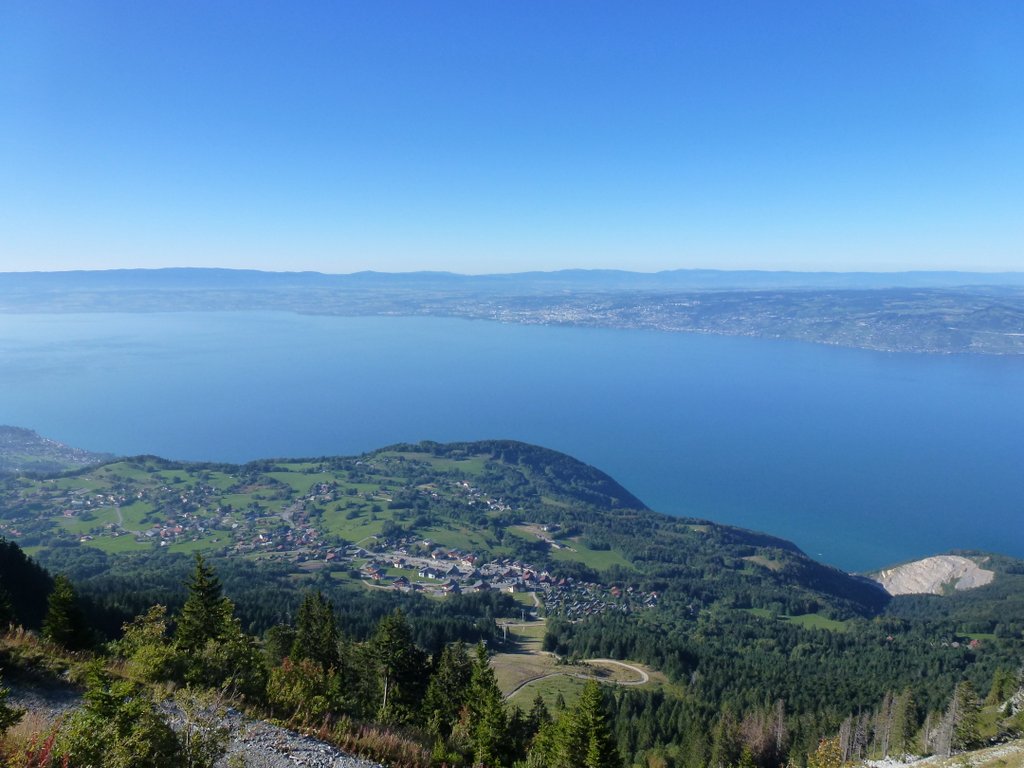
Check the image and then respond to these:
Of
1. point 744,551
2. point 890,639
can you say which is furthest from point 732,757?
point 744,551

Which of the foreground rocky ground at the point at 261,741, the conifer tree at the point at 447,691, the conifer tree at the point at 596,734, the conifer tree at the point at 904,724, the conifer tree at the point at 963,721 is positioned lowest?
the conifer tree at the point at 904,724

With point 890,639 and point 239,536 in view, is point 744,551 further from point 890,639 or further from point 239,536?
point 239,536

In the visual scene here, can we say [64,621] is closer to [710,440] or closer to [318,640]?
[318,640]

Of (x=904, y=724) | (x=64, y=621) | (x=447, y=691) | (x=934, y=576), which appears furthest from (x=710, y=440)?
(x=64, y=621)

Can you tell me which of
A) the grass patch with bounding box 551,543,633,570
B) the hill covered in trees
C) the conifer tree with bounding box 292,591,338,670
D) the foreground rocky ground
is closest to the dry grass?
the foreground rocky ground

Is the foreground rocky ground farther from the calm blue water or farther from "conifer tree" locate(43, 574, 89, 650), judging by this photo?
the calm blue water

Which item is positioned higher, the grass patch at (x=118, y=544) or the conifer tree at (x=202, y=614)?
the conifer tree at (x=202, y=614)

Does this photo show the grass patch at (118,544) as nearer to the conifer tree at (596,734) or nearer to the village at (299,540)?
the village at (299,540)

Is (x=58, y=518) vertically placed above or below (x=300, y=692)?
below

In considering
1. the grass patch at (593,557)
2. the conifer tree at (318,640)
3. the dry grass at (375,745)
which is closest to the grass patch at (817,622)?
the grass patch at (593,557)
